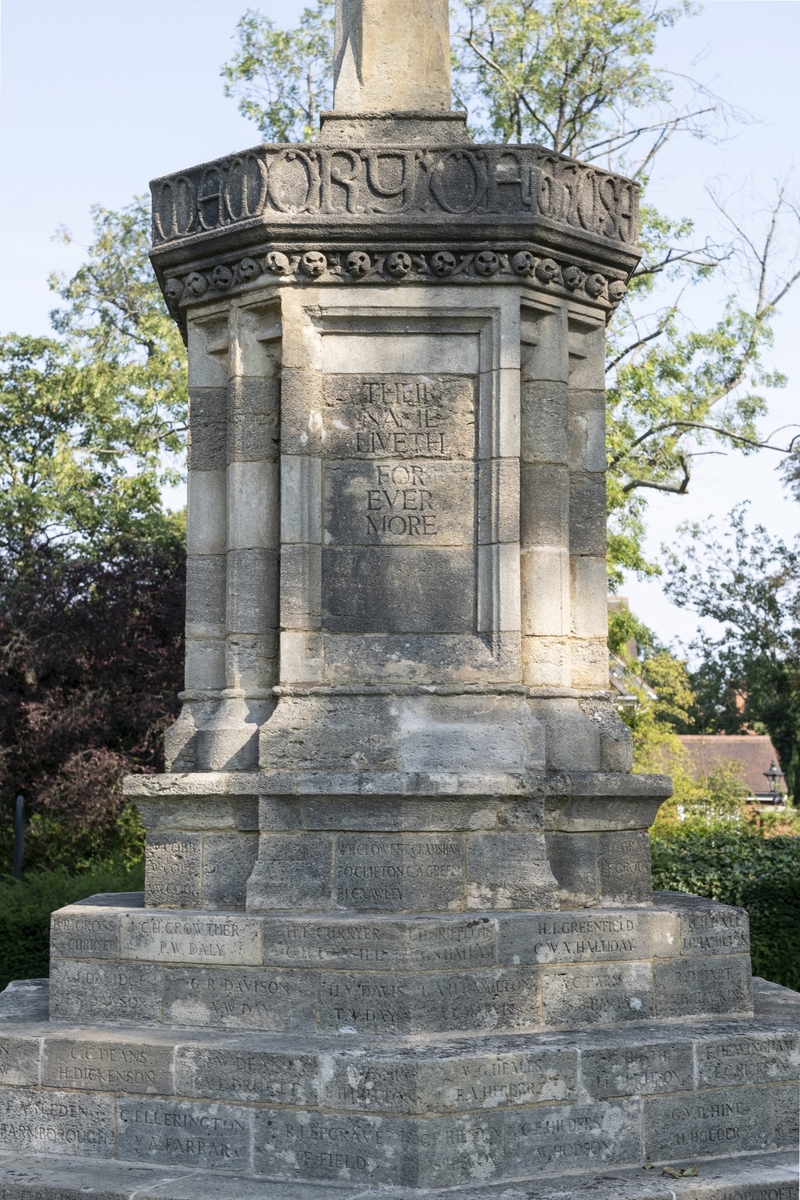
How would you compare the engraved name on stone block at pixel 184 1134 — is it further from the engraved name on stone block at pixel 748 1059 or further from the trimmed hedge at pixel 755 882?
the trimmed hedge at pixel 755 882

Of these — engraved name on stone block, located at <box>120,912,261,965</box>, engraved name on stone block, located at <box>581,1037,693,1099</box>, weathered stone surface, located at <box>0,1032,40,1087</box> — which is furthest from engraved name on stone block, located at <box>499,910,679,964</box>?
weathered stone surface, located at <box>0,1032,40,1087</box>

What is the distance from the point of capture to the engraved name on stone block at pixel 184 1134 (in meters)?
5.18

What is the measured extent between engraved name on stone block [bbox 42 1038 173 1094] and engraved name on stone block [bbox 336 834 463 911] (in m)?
0.99

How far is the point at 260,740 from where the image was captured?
603 cm

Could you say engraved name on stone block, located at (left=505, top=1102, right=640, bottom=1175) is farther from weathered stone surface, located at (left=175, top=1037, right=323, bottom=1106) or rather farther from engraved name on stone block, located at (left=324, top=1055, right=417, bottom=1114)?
weathered stone surface, located at (left=175, top=1037, right=323, bottom=1106)

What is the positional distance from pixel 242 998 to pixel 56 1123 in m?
0.88

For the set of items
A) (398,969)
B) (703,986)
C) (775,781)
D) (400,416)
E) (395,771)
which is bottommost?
(775,781)

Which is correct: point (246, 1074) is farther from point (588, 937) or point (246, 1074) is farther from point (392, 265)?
point (392, 265)

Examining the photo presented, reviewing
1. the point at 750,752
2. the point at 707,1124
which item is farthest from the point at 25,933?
the point at 750,752

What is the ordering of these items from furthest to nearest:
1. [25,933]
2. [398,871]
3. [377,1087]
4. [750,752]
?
[750,752] < [25,933] < [398,871] < [377,1087]

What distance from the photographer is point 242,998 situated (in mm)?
5625

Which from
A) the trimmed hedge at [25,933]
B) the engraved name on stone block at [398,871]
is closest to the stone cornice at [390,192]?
the engraved name on stone block at [398,871]

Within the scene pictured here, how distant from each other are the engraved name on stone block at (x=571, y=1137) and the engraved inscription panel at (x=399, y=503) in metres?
2.12

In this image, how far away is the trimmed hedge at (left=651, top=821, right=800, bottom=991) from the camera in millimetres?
10555
